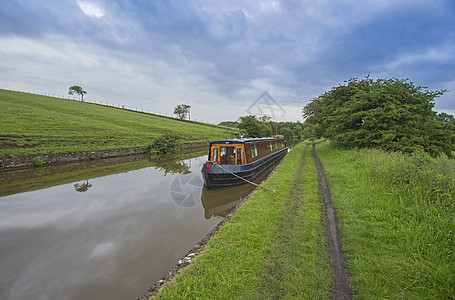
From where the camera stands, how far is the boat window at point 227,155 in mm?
9688

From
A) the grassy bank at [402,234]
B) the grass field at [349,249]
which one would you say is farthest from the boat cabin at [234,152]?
the grassy bank at [402,234]

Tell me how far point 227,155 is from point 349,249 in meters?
7.25

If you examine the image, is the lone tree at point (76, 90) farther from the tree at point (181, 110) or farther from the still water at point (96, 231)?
the still water at point (96, 231)

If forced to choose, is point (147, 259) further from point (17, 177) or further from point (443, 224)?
point (17, 177)

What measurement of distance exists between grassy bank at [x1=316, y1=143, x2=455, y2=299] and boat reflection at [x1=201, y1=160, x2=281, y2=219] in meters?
3.25

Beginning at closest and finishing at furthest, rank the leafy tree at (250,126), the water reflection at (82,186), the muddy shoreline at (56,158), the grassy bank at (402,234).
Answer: the grassy bank at (402,234) → the water reflection at (82,186) → the muddy shoreline at (56,158) → the leafy tree at (250,126)

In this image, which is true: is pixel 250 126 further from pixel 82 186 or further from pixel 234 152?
pixel 82 186

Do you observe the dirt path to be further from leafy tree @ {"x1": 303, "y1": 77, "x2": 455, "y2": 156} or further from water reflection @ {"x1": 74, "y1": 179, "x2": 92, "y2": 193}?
water reflection @ {"x1": 74, "y1": 179, "x2": 92, "y2": 193}

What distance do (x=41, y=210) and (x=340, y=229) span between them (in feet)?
28.6

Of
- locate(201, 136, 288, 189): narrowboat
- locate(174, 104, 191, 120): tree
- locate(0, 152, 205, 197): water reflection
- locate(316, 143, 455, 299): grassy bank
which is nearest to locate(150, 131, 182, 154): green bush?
locate(0, 152, 205, 197): water reflection

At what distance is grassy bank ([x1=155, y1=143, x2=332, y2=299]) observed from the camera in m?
2.49

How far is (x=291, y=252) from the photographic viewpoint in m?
3.28

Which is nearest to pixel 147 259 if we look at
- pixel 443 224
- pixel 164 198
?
pixel 164 198

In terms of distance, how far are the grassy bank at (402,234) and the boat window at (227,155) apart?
5.22 meters
